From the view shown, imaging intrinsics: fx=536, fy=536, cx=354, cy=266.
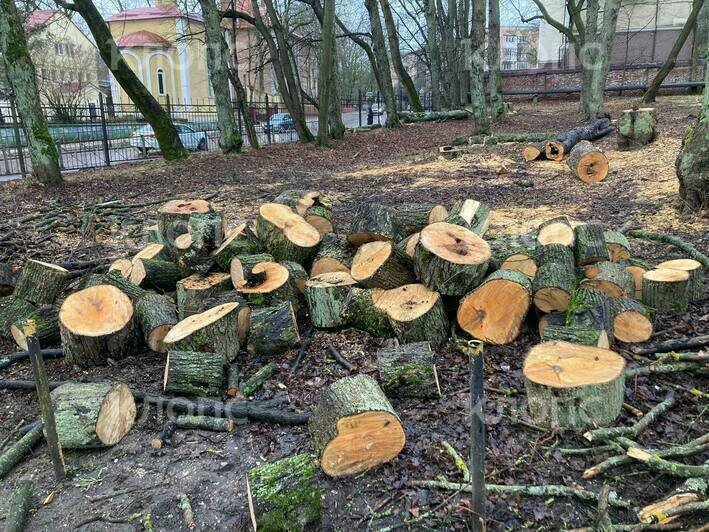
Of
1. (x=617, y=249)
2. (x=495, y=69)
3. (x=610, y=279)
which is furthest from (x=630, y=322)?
(x=495, y=69)

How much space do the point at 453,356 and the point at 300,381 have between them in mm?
1042

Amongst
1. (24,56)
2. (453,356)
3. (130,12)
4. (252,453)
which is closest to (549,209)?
(453,356)

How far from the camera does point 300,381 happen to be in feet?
11.6

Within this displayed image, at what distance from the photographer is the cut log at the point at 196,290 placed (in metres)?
4.05

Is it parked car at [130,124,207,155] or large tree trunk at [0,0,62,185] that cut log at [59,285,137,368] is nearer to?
large tree trunk at [0,0,62,185]

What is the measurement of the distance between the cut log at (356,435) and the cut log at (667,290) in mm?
2324

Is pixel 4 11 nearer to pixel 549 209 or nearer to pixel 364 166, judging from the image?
pixel 364 166

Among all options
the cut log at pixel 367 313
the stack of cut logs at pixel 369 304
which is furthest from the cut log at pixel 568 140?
the cut log at pixel 367 313

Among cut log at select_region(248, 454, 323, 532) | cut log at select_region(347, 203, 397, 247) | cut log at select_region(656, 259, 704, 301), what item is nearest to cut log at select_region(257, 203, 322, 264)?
cut log at select_region(347, 203, 397, 247)

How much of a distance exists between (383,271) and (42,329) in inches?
104

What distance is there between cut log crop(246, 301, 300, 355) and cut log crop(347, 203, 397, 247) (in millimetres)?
1017

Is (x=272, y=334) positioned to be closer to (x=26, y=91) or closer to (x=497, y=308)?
(x=497, y=308)

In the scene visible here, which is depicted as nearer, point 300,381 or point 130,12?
point 300,381

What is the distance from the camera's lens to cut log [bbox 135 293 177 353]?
3.81 meters
